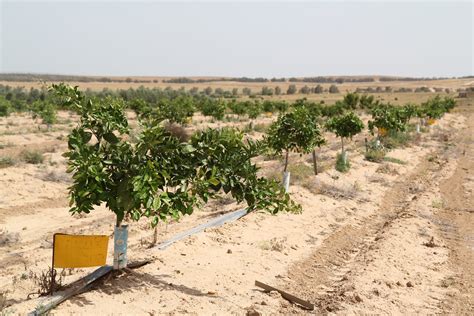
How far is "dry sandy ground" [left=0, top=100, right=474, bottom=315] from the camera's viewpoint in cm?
686

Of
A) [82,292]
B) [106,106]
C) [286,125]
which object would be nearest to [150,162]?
[106,106]

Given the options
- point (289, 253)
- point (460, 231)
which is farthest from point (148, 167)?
point (460, 231)

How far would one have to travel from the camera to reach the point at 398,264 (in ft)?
31.1

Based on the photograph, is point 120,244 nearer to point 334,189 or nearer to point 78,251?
point 78,251

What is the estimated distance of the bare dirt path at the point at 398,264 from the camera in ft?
24.9

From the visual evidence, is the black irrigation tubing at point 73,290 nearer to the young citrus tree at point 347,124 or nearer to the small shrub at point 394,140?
the young citrus tree at point 347,124

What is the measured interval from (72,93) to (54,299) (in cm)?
257

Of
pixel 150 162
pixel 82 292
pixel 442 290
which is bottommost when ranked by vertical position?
pixel 442 290

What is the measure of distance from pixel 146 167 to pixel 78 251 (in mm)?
1408

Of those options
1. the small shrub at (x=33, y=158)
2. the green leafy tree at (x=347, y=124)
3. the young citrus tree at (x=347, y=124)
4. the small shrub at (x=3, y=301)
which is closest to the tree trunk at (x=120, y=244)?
the small shrub at (x=3, y=301)

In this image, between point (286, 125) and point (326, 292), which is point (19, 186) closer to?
point (286, 125)

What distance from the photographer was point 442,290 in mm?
8414

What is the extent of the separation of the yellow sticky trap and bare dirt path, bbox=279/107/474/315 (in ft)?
8.92

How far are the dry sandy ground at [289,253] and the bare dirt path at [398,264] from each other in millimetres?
25
